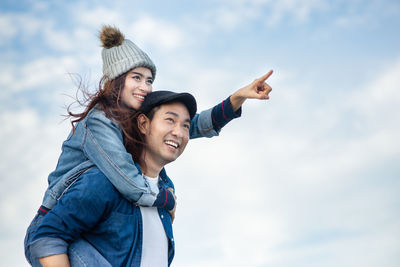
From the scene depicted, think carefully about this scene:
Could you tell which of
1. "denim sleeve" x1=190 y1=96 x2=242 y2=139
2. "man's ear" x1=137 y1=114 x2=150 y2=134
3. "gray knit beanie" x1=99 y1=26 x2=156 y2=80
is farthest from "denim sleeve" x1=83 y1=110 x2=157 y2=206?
"denim sleeve" x1=190 y1=96 x2=242 y2=139

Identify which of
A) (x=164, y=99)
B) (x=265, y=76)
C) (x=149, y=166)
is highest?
(x=265, y=76)

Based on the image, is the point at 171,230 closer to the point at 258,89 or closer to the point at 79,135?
the point at 79,135

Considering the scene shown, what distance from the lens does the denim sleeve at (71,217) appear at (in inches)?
116

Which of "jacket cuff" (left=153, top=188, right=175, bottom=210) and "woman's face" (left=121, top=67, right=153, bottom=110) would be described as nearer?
"jacket cuff" (left=153, top=188, right=175, bottom=210)

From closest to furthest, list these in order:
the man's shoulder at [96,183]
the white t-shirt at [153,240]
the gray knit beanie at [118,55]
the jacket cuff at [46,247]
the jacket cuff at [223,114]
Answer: the jacket cuff at [46,247] → the man's shoulder at [96,183] → the white t-shirt at [153,240] → the gray knit beanie at [118,55] → the jacket cuff at [223,114]

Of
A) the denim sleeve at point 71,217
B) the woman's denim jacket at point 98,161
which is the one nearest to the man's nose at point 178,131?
the woman's denim jacket at point 98,161

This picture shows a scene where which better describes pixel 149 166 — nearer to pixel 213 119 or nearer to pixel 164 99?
pixel 164 99

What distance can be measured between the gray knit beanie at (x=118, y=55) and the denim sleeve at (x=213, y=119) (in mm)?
638

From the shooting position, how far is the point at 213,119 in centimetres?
449

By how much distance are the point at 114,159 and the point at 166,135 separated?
0.56 meters

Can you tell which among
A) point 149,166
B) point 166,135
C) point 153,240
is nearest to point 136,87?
point 166,135

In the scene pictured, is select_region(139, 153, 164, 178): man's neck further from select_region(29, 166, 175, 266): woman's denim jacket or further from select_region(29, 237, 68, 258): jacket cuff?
select_region(29, 237, 68, 258): jacket cuff

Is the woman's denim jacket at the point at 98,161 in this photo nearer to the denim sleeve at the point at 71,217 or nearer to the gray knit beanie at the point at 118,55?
the denim sleeve at the point at 71,217

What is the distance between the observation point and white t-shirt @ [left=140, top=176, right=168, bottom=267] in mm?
3322
